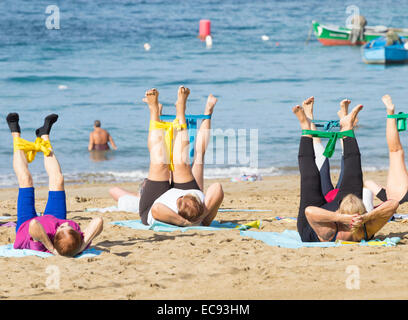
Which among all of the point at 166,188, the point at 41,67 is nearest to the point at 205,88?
the point at 41,67

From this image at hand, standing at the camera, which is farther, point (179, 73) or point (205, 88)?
point (179, 73)

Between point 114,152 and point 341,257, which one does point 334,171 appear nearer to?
point 114,152

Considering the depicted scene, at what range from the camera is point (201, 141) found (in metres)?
7.08

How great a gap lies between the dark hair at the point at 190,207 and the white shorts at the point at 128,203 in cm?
153

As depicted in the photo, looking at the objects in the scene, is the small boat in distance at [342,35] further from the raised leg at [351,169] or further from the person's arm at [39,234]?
the person's arm at [39,234]

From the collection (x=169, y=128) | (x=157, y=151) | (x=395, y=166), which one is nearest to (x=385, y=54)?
(x=395, y=166)

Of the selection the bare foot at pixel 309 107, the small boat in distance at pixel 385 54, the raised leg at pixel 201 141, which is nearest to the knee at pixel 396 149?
the bare foot at pixel 309 107

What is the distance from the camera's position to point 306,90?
23578mm

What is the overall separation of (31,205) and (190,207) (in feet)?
5.08

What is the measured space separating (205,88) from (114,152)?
9354 millimetres

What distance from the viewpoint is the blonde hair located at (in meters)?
5.54

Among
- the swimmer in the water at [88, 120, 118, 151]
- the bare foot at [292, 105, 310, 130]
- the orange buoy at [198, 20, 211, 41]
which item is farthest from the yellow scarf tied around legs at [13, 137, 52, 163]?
the orange buoy at [198, 20, 211, 41]

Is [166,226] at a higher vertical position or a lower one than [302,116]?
lower

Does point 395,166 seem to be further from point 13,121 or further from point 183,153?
point 13,121
